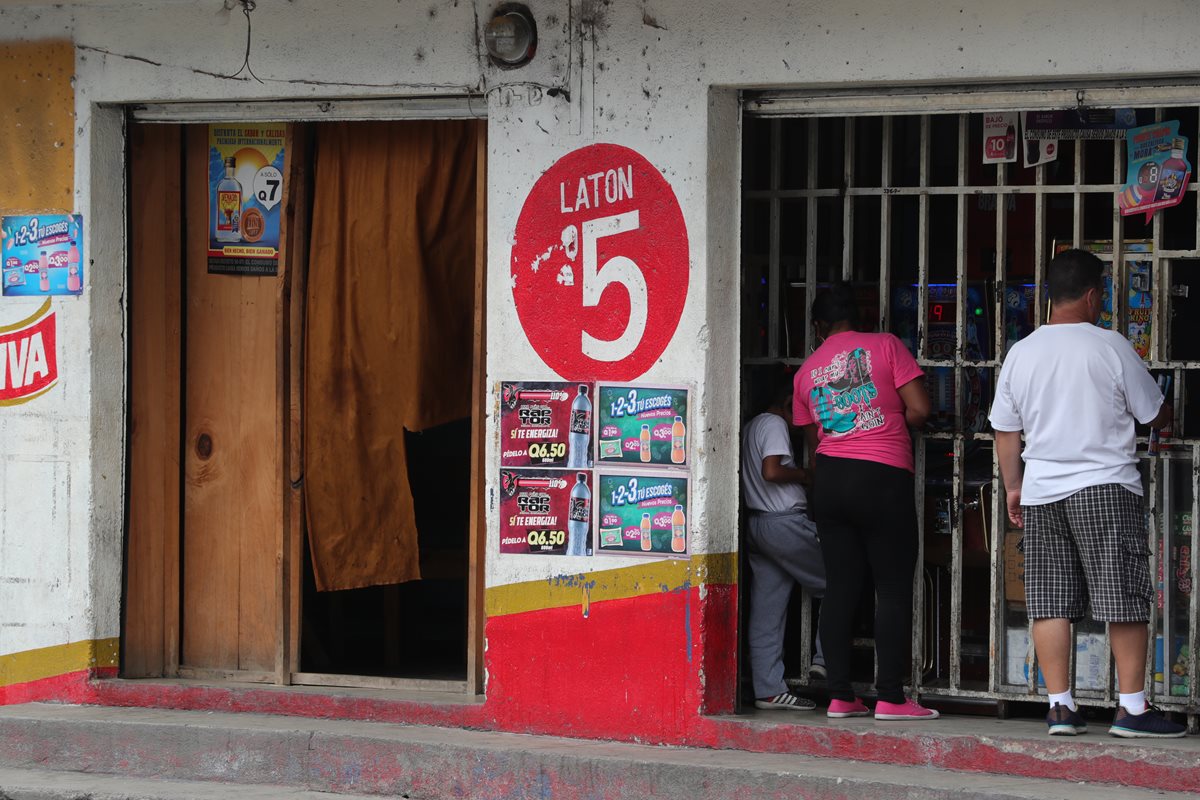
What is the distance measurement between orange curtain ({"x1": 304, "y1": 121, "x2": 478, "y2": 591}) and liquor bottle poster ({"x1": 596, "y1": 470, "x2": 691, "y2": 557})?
3.77 ft

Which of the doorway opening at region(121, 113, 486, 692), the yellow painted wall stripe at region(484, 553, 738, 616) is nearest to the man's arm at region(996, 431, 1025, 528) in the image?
the yellow painted wall stripe at region(484, 553, 738, 616)

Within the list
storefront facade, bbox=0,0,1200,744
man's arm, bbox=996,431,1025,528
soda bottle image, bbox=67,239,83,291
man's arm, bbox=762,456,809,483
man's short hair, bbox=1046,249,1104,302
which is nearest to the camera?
man's short hair, bbox=1046,249,1104,302

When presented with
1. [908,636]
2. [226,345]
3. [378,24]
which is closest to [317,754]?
[226,345]

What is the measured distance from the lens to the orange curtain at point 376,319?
21.9 feet

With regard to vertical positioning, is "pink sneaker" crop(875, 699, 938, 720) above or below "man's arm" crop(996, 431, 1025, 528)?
below

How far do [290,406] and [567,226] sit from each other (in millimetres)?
1536

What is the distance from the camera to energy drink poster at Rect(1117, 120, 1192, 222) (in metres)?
5.75

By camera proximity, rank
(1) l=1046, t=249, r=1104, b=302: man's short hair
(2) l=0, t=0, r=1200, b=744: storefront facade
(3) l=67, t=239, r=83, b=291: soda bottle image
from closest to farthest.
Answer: (1) l=1046, t=249, r=1104, b=302: man's short hair, (2) l=0, t=0, r=1200, b=744: storefront facade, (3) l=67, t=239, r=83, b=291: soda bottle image

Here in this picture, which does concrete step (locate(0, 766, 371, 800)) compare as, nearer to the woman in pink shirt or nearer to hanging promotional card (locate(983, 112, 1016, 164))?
the woman in pink shirt

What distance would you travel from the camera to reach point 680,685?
234 inches

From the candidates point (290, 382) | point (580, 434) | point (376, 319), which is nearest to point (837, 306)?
point (580, 434)

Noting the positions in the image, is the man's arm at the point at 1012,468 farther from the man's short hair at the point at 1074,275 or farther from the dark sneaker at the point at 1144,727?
the dark sneaker at the point at 1144,727

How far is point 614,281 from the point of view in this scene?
6.03 m

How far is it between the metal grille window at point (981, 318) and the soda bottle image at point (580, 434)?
2.39 feet
